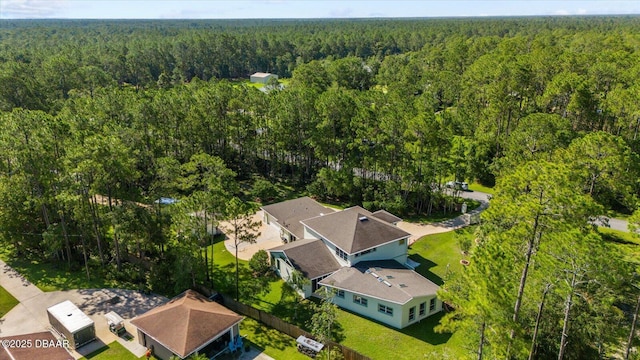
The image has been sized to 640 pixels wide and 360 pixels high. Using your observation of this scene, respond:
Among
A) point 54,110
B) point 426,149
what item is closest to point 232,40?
point 54,110

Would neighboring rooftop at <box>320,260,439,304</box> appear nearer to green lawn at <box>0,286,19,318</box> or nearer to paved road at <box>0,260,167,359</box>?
paved road at <box>0,260,167,359</box>

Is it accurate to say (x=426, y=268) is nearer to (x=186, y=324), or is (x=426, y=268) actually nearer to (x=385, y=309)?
(x=385, y=309)

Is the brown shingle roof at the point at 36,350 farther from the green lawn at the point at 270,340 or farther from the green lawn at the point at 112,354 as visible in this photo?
the green lawn at the point at 270,340

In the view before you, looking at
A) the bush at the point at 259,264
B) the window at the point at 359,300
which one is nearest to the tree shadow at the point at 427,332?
the window at the point at 359,300

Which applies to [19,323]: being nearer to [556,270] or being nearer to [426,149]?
[556,270]

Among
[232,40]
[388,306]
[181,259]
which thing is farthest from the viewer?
[232,40]

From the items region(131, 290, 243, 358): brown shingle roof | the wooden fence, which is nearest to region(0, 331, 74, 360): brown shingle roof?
region(131, 290, 243, 358): brown shingle roof
